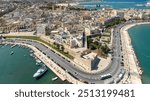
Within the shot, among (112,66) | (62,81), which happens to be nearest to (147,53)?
(112,66)

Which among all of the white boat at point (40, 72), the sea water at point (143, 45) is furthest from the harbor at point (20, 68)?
the sea water at point (143, 45)

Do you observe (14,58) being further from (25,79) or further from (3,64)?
(25,79)

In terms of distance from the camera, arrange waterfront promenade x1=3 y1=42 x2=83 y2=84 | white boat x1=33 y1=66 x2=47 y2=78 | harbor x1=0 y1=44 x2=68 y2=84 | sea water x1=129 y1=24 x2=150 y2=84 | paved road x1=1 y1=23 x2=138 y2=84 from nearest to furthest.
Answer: paved road x1=1 y1=23 x2=138 y2=84 → waterfront promenade x1=3 y1=42 x2=83 y2=84 → harbor x1=0 y1=44 x2=68 y2=84 → white boat x1=33 y1=66 x2=47 y2=78 → sea water x1=129 y1=24 x2=150 y2=84

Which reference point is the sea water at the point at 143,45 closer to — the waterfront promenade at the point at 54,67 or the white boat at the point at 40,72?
the waterfront promenade at the point at 54,67

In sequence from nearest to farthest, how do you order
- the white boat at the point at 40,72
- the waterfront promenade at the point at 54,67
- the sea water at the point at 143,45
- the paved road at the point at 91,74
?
the paved road at the point at 91,74, the waterfront promenade at the point at 54,67, the white boat at the point at 40,72, the sea water at the point at 143,45

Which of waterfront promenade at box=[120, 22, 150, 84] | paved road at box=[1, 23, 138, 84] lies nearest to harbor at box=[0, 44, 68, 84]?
paved road at box=[1, 23, 138, 84]

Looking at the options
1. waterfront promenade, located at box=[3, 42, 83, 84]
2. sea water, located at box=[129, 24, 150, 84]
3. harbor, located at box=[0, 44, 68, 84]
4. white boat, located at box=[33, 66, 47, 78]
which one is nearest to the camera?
waterfront promenade, located at box=[3, 42, 83, 84]

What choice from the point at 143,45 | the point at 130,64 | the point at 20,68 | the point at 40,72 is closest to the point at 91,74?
the point at 40,72

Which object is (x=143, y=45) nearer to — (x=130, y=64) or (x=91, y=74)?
(x=130, y=64)

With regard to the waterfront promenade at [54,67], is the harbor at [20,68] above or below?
below

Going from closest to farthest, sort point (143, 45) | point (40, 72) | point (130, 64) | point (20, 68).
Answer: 1. point (40, 72)
2. point (130, 64)
3. point (20, 68)
4. point (143, 45)

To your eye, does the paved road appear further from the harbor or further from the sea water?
the sea water
